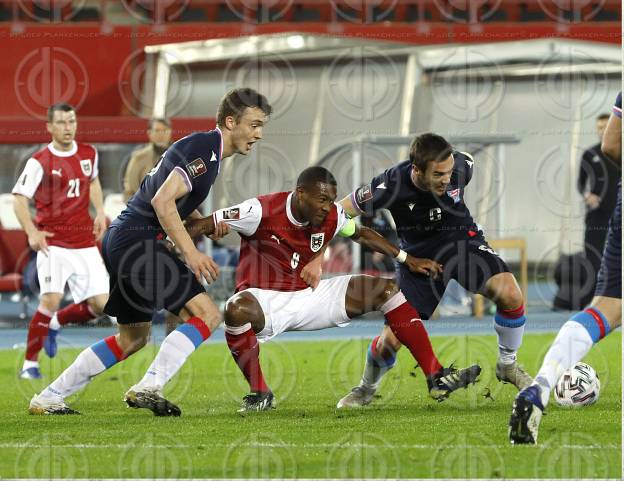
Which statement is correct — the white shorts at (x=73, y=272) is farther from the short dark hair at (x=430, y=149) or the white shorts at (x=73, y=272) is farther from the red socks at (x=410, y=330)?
the short dark hair at (x=430, y=149)

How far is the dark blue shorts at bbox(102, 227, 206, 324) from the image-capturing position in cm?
622

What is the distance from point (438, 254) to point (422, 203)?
0.32m

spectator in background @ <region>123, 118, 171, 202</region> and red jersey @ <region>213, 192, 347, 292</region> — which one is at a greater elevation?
spectator in background @ <region>123, 118, 171, 202</region>

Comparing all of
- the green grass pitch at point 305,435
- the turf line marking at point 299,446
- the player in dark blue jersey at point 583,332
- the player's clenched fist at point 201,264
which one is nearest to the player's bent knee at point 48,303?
the green grass pitch at point 305,435

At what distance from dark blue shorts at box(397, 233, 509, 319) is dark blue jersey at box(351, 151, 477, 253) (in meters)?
0.06

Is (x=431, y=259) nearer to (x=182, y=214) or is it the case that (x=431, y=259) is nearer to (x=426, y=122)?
(x=182, y=214)

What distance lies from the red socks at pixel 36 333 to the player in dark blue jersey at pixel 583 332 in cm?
453

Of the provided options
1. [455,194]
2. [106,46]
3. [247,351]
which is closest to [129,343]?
[247,351]

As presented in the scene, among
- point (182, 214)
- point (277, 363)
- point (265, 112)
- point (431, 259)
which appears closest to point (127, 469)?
point (182, 214)

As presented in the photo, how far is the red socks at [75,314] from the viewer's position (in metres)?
9.26

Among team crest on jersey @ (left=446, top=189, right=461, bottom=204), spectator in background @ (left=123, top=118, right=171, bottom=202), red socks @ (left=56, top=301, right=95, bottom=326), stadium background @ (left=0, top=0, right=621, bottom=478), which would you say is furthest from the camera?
spectator in background @ (left=123, top=118, right=171, bottom=202)

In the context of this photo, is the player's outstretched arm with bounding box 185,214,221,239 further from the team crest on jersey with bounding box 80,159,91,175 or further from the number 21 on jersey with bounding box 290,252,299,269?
the team crest on jersey with bounding box 80,159,91,175

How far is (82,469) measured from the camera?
4.87 meters

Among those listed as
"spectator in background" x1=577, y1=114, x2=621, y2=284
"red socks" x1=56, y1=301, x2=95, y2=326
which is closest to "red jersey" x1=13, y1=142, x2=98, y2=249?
"red socks" x1=56, y1=301, x2=95, y2=326
